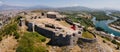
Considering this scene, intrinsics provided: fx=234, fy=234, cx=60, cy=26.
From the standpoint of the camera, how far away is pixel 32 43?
107ft

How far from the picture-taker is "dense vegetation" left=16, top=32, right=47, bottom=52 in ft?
102

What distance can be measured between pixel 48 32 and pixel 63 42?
419 centimetres

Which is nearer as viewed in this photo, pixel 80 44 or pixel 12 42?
pixel 80 44

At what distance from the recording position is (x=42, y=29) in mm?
36031

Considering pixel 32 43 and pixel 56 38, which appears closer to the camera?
pixel 56 38

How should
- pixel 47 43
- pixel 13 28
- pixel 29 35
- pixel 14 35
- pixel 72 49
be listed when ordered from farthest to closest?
pixel 13 28, pixel 14 35, pixel 29 35, pixel 47 43, pixel 72 49

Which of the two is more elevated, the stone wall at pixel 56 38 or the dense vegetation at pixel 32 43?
the stone wall at pixel 56 38

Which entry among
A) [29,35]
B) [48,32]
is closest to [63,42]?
[48,32]

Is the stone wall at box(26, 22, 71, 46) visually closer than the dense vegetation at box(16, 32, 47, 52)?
Yes

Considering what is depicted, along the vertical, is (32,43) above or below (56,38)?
below

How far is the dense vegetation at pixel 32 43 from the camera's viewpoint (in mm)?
31031

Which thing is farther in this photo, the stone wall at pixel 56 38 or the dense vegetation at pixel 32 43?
the dense vegetation at pixel 32 43

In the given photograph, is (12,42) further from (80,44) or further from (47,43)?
(80,44)

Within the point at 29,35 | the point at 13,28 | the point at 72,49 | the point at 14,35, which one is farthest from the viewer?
the point at 13,28
